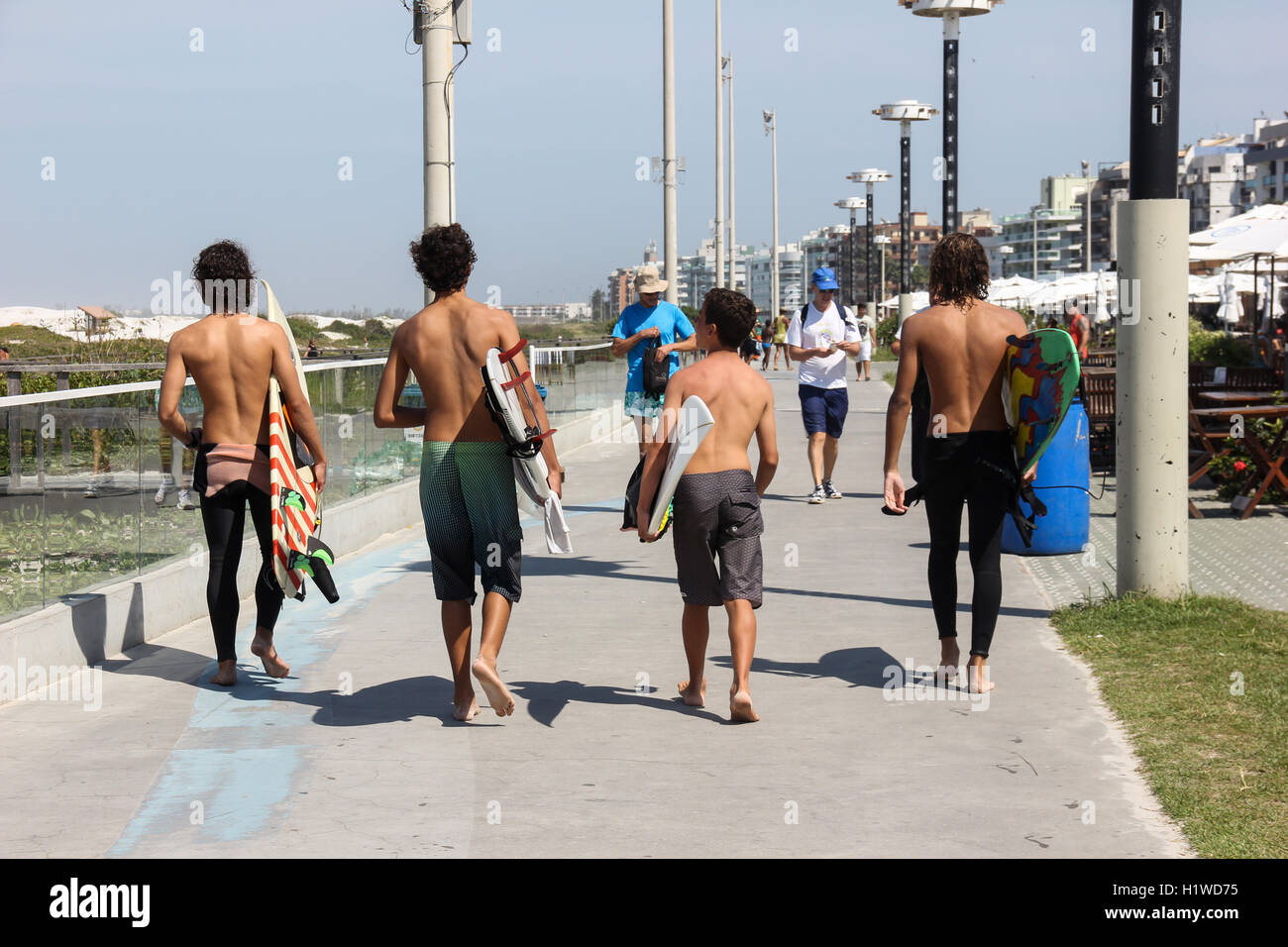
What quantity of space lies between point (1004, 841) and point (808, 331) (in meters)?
9.31

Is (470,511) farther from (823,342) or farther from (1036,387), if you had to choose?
(823,342)

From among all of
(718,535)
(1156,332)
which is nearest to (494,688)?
(718,535)

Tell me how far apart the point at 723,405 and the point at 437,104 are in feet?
21.9

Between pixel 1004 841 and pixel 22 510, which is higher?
pixel 22 510

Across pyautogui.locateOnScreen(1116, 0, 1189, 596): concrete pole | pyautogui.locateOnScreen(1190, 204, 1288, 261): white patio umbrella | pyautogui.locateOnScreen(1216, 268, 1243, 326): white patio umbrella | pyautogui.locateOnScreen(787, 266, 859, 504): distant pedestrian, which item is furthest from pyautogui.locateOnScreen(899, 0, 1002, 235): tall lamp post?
pyautogui.locateOnScreen(1116, 0, 1189, 596): concrete pole

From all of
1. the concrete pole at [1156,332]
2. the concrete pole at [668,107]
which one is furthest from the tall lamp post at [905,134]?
the concrete pole at [1156,332]

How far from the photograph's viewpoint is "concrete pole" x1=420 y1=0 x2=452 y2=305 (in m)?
12.2

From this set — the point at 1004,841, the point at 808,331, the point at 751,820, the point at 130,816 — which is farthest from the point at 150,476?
the point at 808,331

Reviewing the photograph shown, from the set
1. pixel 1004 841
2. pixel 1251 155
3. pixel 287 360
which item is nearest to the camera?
pixel 1004 841

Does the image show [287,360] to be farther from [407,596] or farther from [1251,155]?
[1251,155]

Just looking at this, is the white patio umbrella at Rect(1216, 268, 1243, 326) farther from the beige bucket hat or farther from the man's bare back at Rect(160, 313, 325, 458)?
the man's bare back at Rect(160, 313, 325, 458)

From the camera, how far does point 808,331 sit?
13781 millimetres

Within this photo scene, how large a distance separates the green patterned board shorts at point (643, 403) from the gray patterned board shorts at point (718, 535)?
532 cm

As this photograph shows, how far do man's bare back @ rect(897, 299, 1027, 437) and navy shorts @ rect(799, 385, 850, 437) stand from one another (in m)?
6.86
